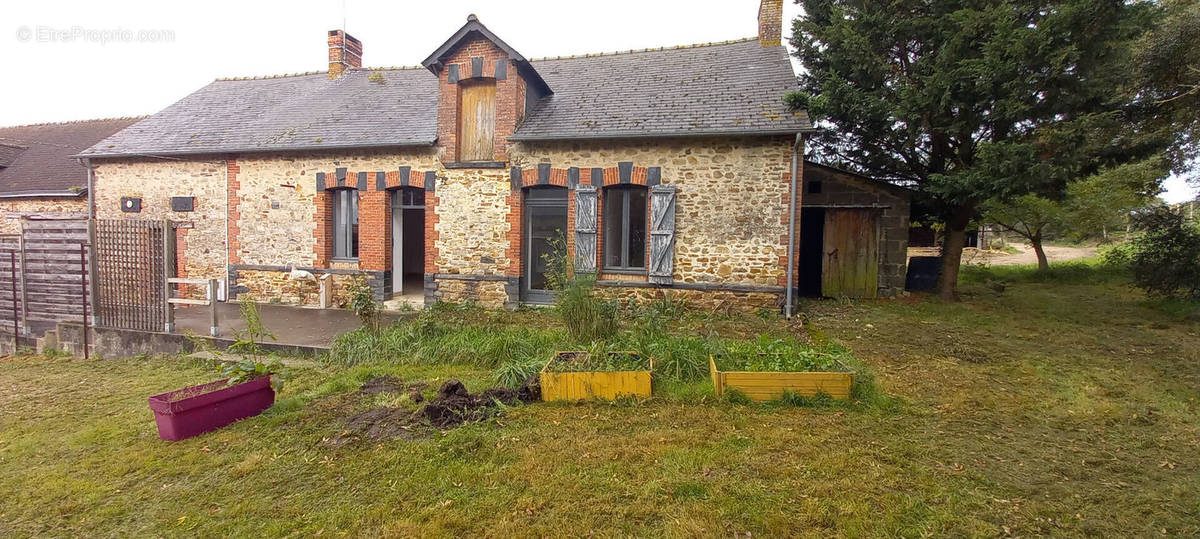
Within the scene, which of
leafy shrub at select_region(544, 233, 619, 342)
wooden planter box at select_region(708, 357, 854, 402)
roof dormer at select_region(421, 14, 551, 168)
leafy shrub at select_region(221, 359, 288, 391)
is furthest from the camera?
roof dormer at select_region(421, 14, 551, 168)

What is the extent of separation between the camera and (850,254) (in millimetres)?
10312

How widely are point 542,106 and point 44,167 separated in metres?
13.7

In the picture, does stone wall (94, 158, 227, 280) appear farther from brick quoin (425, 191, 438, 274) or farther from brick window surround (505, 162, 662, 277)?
brick window surround (505, 162, 662, 277)

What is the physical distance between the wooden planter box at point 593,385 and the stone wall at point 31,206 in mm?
13419

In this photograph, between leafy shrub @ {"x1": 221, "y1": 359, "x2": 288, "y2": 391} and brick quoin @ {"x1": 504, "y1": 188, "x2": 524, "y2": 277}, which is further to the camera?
brick quoin @ {"x1": 504, "y1": 188, "x2": 524, "y2": 277}

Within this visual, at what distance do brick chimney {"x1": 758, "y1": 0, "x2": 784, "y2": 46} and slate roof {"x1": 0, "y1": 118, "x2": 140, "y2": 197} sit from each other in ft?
50.0

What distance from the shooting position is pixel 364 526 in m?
2.70

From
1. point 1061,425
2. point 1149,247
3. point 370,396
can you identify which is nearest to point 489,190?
point 370,396

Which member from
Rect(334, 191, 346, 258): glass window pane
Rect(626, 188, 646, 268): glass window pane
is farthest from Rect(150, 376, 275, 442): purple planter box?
Rect(334, 191, 346, 258): glass window pane

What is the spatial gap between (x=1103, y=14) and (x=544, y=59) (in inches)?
365

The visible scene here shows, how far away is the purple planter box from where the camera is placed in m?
3.79

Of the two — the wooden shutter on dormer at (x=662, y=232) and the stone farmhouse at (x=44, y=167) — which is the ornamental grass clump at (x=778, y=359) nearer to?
the wooden shutter on dormer at (x=662, y=232)

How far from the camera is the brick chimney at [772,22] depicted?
33.9ft

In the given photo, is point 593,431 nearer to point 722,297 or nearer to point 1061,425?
point 1061,425
